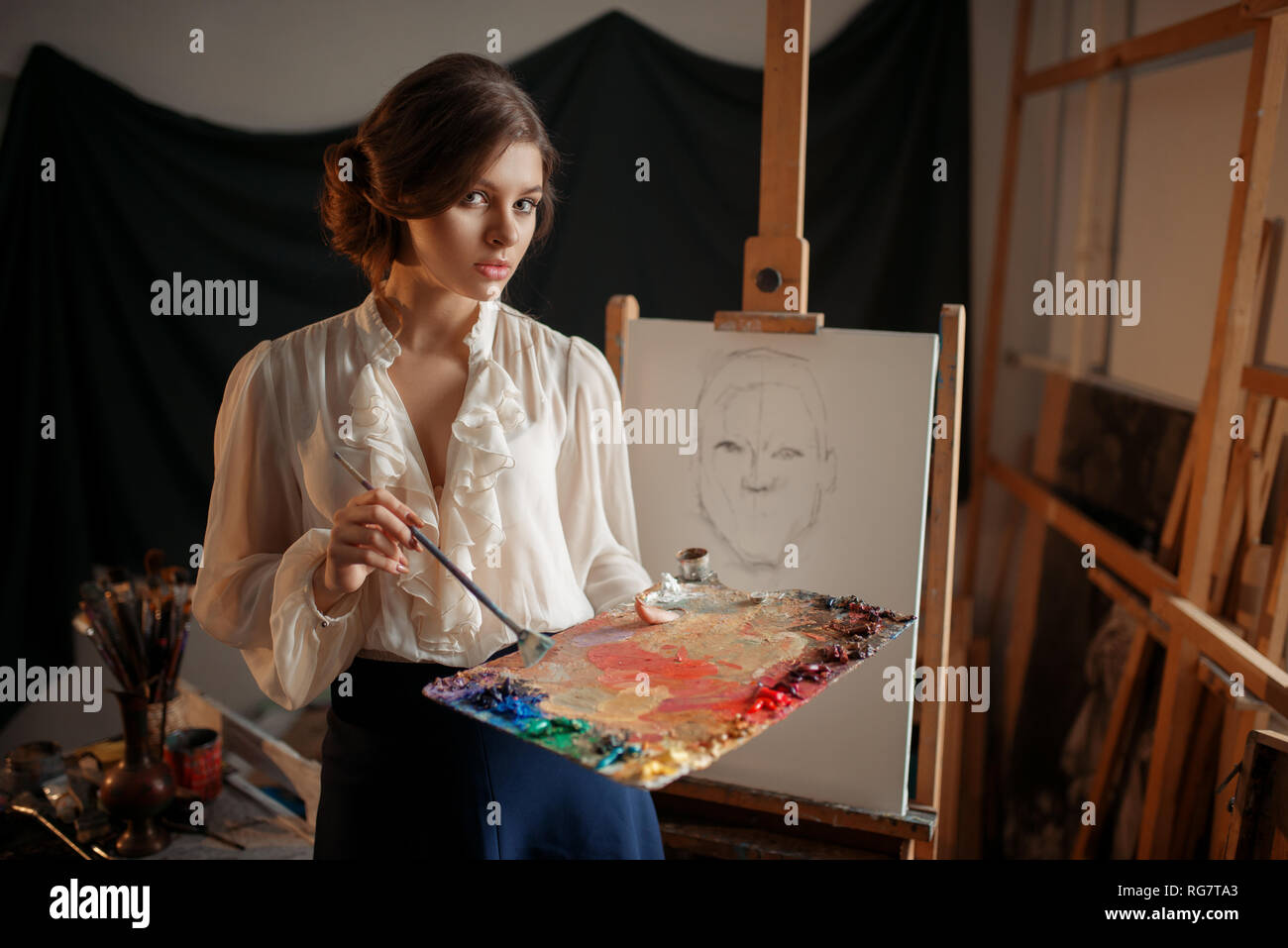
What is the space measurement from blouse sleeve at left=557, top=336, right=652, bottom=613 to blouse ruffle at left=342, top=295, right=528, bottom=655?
5.6 inches

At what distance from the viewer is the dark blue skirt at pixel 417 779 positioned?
44.6 inches

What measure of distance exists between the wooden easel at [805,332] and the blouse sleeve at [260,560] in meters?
0.73

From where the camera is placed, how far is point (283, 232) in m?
2.34

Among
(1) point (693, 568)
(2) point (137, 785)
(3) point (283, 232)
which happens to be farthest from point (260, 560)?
(3) point (283, 232)

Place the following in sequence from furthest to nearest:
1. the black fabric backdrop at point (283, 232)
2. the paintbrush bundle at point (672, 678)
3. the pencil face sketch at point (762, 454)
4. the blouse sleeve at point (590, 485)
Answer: the black fabric backdrop at point (283, 232) < the pencil face sketch at point (762, 454) < the blouse sleeve at point (590, 485) < the paintbrush bundle at point (672, 678)

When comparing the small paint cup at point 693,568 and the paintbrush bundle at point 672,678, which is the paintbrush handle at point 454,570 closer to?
the paintbrush bundle at point 672,678

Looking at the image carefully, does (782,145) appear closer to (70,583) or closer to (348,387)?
(348,387)

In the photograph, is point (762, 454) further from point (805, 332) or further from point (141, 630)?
point (141, 630)

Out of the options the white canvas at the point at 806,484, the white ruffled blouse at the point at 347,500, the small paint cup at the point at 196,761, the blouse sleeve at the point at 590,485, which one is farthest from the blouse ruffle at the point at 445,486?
the small paint cup at the point at 196,761

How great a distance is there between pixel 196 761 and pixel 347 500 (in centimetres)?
101
